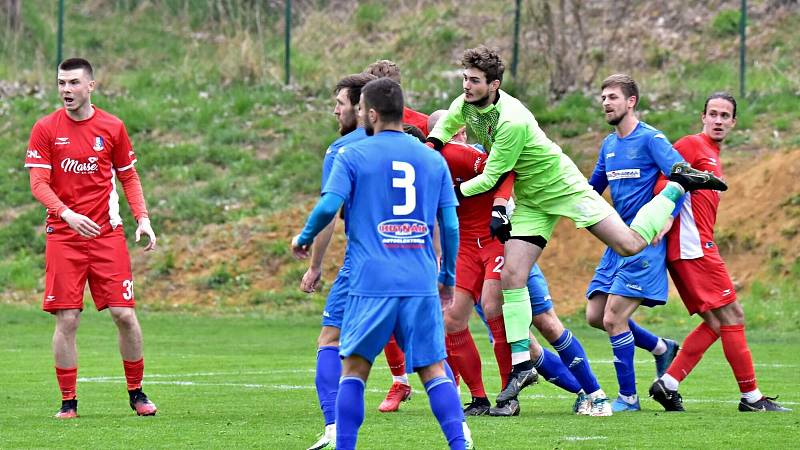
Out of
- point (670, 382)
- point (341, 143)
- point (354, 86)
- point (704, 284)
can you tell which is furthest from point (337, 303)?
point (704, 284)

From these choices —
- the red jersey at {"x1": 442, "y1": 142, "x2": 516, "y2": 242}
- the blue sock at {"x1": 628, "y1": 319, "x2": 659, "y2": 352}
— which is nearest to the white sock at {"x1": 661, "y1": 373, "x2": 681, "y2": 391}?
the blue sock at {"x1": 628, "y1": 319, "x2": 659, "y2": 352}

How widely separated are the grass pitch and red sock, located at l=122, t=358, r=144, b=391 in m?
0.20

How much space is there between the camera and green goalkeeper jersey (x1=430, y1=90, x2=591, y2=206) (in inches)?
357

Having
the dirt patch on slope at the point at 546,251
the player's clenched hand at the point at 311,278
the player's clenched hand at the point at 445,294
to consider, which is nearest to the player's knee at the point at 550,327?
the player's clenched hand at the point at 311,278

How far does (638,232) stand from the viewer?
9.24m

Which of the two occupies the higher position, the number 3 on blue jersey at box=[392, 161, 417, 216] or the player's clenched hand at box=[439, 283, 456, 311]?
the number 3 on blue jersey at box=[392, 161, 417, 216]

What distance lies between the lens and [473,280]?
9.65 m

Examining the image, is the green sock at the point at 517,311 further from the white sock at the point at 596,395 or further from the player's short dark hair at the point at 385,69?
the player's short dark hair at the point at 385,69

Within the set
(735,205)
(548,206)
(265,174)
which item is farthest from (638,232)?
(265,174)

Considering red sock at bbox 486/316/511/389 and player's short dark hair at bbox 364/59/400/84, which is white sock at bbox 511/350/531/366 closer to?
red sock at bbox 486/316/511/389

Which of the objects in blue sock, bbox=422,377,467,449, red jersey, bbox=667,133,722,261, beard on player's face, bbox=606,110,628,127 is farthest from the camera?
red jersey, bbox=667,133,722,261

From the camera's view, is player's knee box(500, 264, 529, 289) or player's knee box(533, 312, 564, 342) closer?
player's knee box(500, 264, 529, 289)

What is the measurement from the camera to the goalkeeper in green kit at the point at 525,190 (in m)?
9.08

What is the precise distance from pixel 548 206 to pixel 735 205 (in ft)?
40.2
